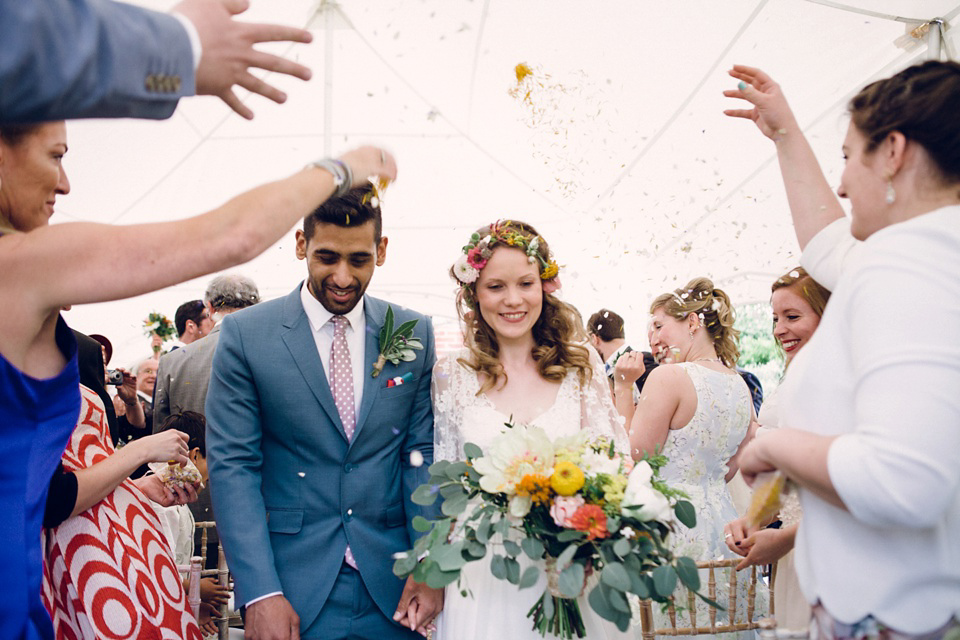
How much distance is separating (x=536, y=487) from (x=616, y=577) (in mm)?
319

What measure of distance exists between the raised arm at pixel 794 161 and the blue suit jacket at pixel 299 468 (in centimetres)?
145

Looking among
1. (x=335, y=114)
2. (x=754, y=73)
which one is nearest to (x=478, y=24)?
(x=335, y=114)

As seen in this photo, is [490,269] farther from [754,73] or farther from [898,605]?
[898,605]

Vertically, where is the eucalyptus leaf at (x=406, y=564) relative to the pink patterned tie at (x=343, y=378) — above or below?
below

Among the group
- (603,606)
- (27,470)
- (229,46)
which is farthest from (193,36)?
(603,606)

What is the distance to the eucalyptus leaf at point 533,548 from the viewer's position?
2.01 meters

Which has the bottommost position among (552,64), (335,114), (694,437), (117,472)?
(694,437)

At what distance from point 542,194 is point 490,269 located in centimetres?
530

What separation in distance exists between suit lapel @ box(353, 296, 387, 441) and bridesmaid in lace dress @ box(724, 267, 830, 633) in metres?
1.29

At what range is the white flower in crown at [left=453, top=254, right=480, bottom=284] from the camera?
3082 millimetres

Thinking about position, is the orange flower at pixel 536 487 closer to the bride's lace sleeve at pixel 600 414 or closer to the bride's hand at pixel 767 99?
the bride's lace sleeve at pixel 600 414

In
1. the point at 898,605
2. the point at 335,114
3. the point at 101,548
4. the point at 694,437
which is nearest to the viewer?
the point at 898,605

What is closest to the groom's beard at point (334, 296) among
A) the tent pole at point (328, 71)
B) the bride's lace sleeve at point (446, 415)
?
the bride's lace sleeve at point (446, 415)

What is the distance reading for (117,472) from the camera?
2.12m
